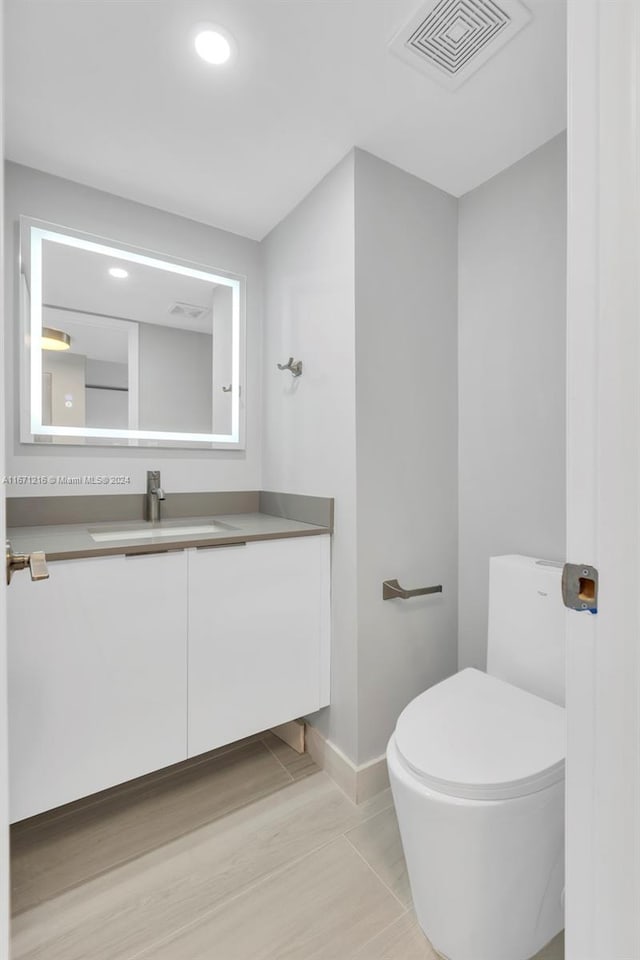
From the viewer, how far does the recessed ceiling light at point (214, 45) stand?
117 centimetres

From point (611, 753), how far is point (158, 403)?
190cm

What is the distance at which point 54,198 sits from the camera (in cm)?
172

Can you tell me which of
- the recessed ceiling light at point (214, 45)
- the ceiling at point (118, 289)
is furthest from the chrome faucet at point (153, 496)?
the recessed ceiling light at point (214, 45)

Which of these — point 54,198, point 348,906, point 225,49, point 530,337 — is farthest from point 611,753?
point 54,198

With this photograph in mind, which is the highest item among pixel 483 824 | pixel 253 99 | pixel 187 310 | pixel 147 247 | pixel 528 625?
pixel 253 99

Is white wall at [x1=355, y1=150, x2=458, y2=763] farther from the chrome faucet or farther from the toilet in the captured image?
the chrome faucet

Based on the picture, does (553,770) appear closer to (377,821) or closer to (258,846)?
(377,821)

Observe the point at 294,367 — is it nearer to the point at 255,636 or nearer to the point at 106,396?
the point at 106,396

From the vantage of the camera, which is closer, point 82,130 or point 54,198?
point 82,130

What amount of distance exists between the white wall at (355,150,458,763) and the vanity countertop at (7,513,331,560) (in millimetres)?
289

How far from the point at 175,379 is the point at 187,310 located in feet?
1.06

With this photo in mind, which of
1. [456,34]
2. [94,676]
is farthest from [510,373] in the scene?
[94,676]

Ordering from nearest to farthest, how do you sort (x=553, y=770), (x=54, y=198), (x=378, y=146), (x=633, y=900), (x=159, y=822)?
(x=633, y=900)
(x=553, y=770)
(x=159, y=822)
(x=378, y=146)
(x=54, y=198)

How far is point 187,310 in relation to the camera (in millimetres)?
2057
